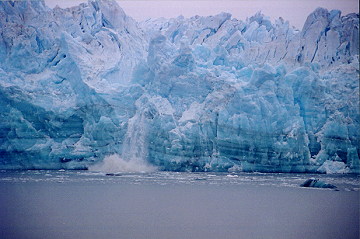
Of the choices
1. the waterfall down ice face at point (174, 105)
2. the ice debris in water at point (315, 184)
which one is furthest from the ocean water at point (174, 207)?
the waterfall down ice face at point (174, 105)

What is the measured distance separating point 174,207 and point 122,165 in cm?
517

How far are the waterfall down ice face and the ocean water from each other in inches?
34.2

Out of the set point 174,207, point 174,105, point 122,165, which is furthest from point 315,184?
point 122,165

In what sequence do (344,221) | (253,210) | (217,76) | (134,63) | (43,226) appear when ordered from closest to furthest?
(43,226) → (344,221) → (253,210) → (217,76) → (134,63)

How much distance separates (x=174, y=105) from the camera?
13969 millimetres

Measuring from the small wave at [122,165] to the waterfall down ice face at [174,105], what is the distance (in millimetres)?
37

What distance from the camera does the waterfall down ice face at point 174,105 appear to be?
43.5ft

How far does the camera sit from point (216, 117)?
44.2ft

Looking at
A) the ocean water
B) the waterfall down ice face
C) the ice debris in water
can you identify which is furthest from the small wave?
the ice debris in water

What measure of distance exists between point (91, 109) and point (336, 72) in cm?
674

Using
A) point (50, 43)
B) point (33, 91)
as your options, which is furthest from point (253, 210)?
point (50, 43)

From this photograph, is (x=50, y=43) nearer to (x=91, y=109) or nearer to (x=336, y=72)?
(x=91, y=109)

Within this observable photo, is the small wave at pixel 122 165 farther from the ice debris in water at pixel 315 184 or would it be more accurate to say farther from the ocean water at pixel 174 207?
the ice debris in water at pixel 315 184

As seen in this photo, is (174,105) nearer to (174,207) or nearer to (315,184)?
(315,184)
